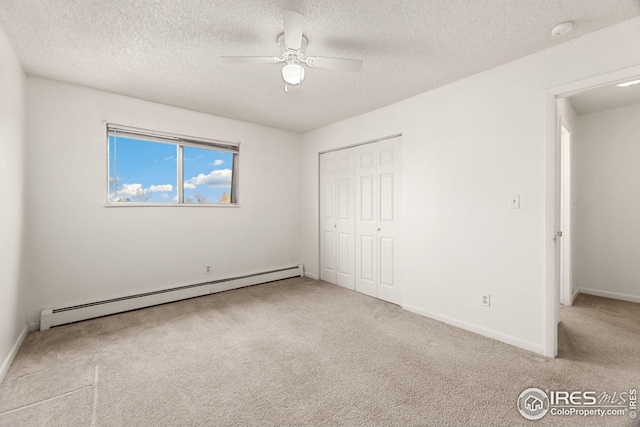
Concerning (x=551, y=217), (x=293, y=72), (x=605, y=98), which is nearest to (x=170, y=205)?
(x=293, y=72)

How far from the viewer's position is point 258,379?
6.55 feet

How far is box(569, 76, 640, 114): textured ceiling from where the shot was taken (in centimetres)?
311

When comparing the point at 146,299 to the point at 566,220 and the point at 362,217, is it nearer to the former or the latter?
the point at 362,217

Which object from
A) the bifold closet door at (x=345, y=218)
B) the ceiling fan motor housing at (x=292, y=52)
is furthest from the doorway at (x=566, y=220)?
the ceiling fan motor housing at (x=292, y=52)

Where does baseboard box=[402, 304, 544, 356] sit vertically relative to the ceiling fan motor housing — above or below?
below

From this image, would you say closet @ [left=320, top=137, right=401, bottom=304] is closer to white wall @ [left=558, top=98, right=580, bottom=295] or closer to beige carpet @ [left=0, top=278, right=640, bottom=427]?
beige carpet @ [left=0, top=278, right=640, bottom=427]

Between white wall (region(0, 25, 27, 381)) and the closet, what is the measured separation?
11.4 ft

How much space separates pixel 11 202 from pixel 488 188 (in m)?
4.11

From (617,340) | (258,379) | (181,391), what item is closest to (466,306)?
(617,340)

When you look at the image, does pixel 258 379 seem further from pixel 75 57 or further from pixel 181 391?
pixel 75 57

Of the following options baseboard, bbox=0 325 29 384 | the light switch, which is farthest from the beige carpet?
the light switch

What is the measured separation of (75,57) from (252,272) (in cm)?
317

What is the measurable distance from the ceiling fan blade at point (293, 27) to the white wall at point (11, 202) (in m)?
2.11

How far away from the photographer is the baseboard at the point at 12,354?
2005mm
